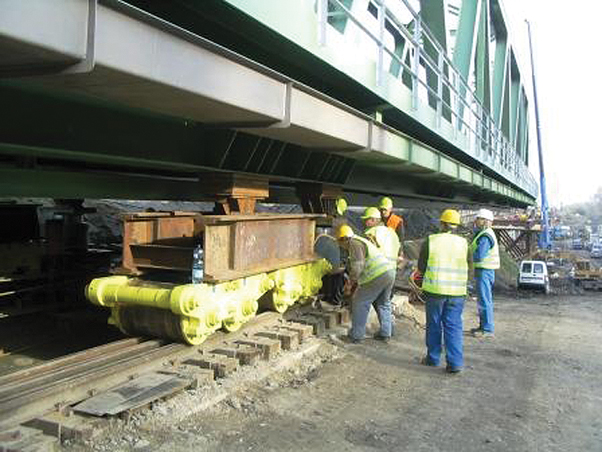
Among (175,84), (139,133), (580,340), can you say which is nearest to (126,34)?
(175,84)

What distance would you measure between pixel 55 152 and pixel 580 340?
7.29 m

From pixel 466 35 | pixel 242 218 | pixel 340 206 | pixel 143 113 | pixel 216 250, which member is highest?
pixel 466 35

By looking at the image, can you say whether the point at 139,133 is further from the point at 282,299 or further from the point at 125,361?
the point at 282,299

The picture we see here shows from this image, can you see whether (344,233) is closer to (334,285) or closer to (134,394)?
(334,285)

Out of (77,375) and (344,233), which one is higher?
(344,233)

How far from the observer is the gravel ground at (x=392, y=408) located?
13.5 feet

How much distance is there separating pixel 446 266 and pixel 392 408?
1855 millimetres

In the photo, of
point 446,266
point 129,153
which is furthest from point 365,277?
point 129,153

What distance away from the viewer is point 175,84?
3.44 m

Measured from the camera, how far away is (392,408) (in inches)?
196

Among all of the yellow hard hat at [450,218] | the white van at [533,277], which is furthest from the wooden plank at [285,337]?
the white van at [533,277]

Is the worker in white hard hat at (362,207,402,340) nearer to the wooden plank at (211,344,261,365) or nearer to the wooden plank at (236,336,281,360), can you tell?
the wooden plank at (236,336,281,360)

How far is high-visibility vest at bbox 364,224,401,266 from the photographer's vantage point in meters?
7.36

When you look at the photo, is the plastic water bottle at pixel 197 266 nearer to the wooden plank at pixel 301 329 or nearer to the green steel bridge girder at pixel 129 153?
the green steel bridge girder at pixel 129 153
